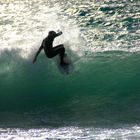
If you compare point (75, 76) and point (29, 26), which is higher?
point (29, 26)

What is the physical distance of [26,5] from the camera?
31703 mm

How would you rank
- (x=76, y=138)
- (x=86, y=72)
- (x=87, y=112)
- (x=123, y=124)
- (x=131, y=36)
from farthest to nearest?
(x=131, y=36) → (x=86, y=72) → (x=87, y=112) → (x=123, y=124) → (x=76, y=138)

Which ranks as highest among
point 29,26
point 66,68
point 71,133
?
point 29,26

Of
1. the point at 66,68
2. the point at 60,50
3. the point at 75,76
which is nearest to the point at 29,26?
the point at 75,76

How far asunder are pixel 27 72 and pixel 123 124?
5978mm

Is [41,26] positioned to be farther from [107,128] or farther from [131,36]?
[107,128]

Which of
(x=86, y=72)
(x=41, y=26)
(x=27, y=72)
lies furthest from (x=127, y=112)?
(x=41, y=26)

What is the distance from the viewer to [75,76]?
2256 cm

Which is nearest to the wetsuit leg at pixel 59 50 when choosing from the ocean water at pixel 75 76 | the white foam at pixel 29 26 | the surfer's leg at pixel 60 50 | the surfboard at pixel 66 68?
the surfer's leg at pixel 60 50

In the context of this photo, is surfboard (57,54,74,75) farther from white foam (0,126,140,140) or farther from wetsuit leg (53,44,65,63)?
white foam (0,126,140,140)

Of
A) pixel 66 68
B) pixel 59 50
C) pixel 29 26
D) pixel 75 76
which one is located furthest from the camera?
pixel 29 26

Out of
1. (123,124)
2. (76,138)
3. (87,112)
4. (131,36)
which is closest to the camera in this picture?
(76,138)

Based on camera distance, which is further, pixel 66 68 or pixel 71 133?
pixel 66 68

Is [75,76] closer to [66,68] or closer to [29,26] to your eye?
[66,68]
